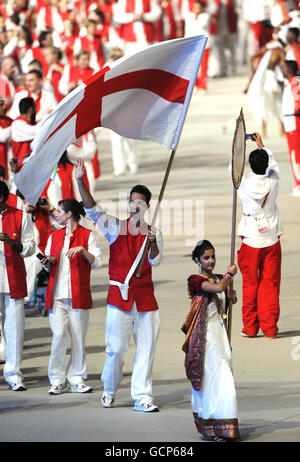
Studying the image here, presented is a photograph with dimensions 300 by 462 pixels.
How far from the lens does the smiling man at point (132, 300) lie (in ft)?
33.0

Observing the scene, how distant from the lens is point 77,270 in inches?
424

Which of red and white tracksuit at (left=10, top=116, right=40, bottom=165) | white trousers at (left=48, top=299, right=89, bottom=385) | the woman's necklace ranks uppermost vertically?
red and white tracksuit at (left=10, top=116, right=40, bottom=165)

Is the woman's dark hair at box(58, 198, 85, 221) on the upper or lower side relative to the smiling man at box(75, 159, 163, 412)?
upper

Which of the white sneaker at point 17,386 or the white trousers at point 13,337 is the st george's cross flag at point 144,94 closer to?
the white trousers at point 13,337

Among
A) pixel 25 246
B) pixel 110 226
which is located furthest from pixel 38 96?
pixel 110 226

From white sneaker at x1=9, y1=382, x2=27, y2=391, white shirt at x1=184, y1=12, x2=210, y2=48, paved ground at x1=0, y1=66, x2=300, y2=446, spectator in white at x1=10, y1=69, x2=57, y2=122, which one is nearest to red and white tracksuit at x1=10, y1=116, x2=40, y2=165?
spectator in white at x1=10, y1=69, x2=57, y2=122

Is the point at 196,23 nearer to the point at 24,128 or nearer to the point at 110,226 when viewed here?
the point at 24,128

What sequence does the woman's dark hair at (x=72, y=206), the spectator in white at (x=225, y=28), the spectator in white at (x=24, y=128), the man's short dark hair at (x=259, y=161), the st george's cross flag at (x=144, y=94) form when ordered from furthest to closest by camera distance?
the spectator in white at (x=225, y=28) → the spectator in white at (x=24, y=128) → the man's short dark hair at (x=259, y=161) → the woman's dark hair at (x=72, y=206) → the st george's cross flag at (x=144, y=94)

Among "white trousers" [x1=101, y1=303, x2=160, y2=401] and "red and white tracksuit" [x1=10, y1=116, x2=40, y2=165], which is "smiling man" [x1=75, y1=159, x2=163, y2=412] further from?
"red and white tracksuit" [x1=10, y1=116, x2=40, y2=165]

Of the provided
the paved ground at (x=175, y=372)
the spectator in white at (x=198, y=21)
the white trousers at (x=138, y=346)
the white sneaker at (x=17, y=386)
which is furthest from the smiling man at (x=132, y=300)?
the spectator in white at (x=198, y=21)

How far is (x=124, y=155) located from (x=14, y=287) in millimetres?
11270

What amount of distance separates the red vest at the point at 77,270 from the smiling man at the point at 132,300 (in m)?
0.60

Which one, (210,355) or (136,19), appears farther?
(136,19)

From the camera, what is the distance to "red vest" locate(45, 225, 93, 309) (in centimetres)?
1070
